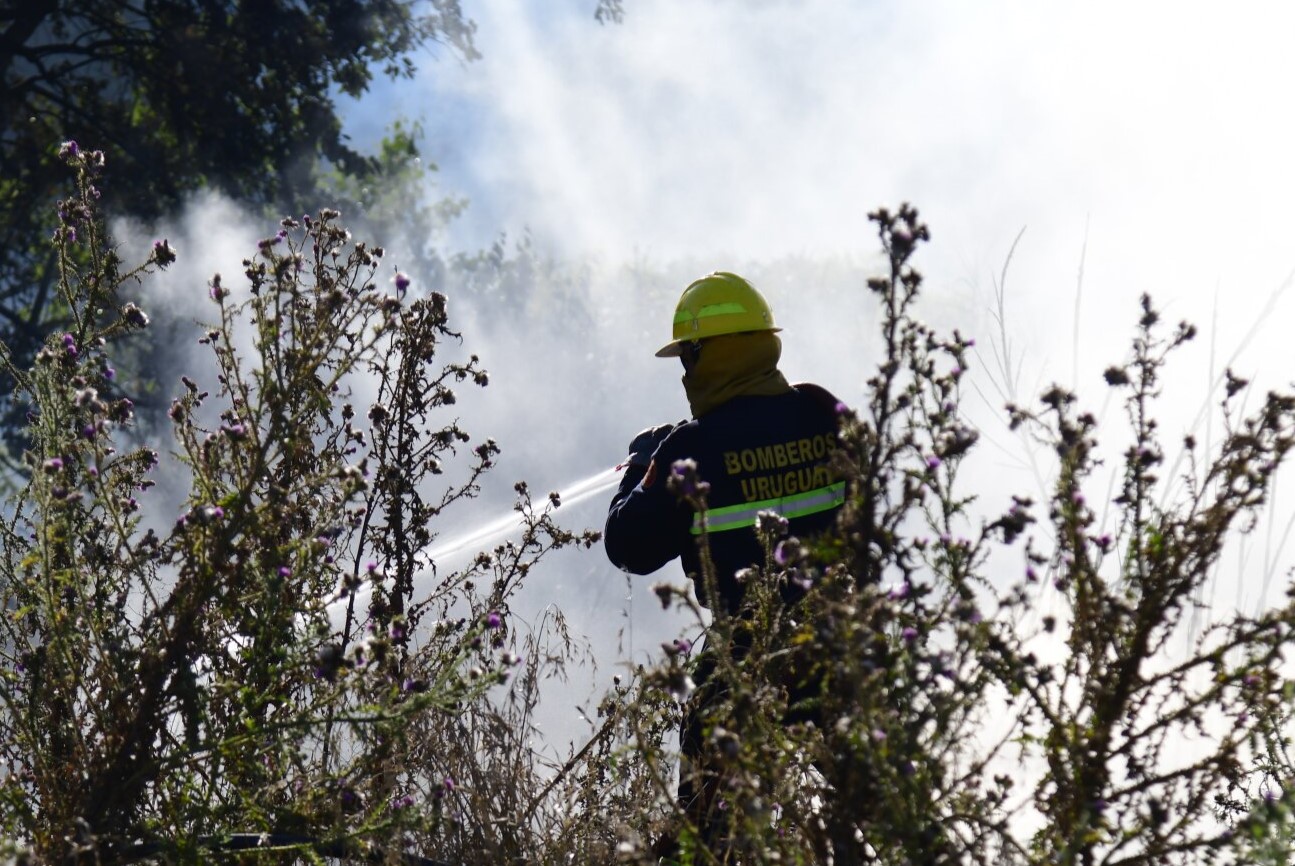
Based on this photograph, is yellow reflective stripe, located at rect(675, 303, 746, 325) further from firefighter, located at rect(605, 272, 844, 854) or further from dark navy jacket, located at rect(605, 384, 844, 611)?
dark navy jacket, located at rect(605, 384, 844, 611)

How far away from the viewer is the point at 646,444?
434 centimetres

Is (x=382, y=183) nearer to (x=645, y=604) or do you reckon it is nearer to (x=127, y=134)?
(x=127, y=134)

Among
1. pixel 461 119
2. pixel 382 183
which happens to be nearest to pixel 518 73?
pixel 382 183

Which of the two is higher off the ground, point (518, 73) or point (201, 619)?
point (518, 73)

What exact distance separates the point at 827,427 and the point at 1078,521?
6.01 ft

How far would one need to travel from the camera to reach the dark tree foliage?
1529 centimetres

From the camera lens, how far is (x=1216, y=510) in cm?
246

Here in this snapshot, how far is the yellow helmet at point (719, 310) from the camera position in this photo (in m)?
4.36

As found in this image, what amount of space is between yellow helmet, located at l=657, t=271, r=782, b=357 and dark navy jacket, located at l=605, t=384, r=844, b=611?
342 millimetres

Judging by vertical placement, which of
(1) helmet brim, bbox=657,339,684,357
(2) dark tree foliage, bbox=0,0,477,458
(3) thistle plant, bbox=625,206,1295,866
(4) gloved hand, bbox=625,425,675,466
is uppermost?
(2) dark tree foliage, bbox=0,0,477,458

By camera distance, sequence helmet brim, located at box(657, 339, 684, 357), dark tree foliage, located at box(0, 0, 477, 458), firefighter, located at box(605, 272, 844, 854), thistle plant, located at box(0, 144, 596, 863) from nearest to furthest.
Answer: thistle plant, located at box(0, 144, 596, 863)
firefighter, located at box(605, 272, 844, 854)
helmet brim, located at box(657, 339, 684, 357)
dark tree foliage, located at box(0, 0, 477, 458)

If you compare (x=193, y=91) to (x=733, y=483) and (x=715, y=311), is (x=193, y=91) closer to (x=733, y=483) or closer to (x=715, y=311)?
(x=715, y=311)

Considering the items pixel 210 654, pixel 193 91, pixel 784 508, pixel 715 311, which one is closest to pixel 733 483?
pixel 784 508

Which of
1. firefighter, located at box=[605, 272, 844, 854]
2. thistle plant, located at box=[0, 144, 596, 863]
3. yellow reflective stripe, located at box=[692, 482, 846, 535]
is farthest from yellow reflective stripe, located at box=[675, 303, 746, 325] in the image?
thistle plant, located at box=[0, 144, 596, 863]
